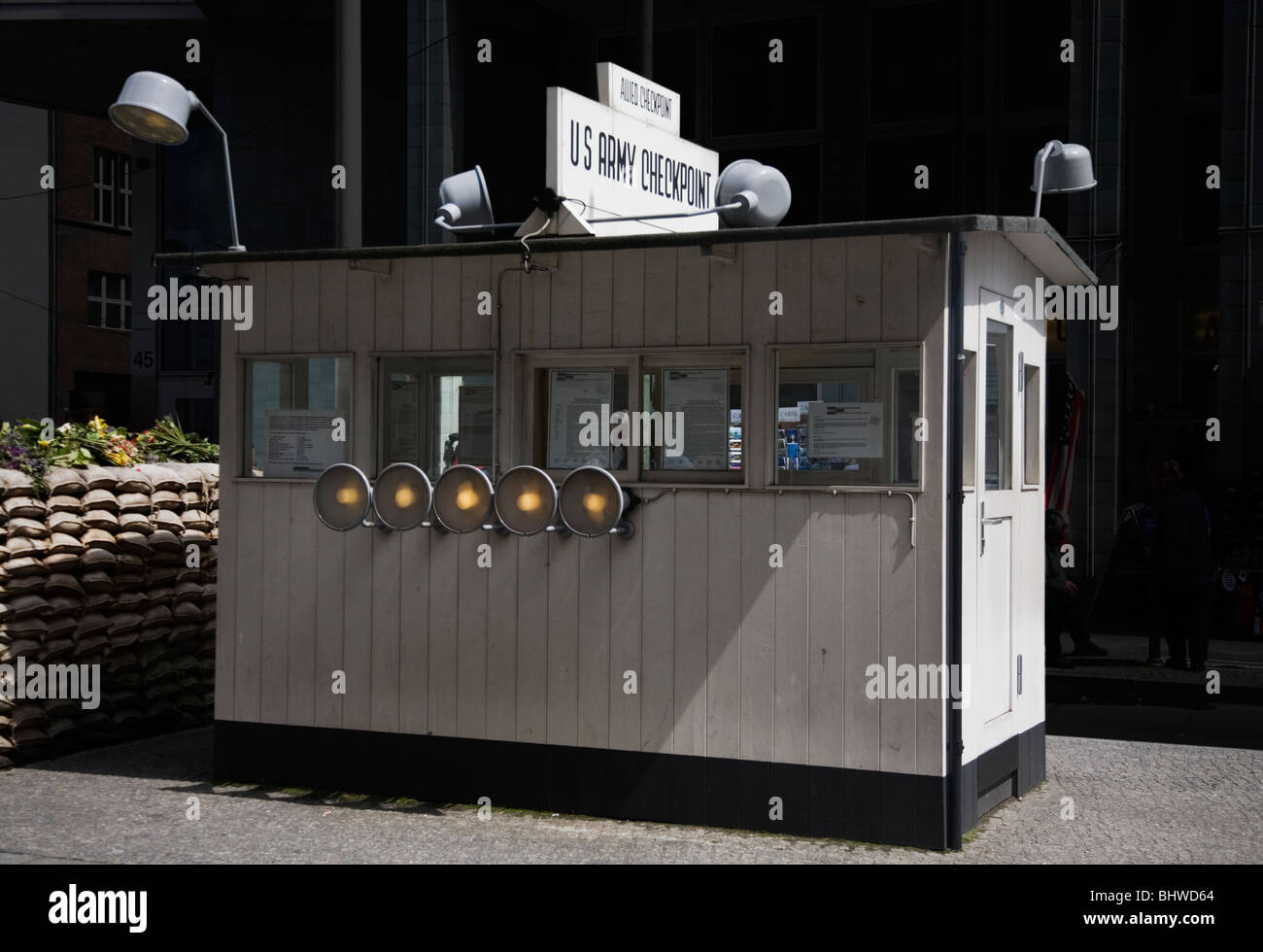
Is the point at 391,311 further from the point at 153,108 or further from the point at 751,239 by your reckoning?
the point at 751,239

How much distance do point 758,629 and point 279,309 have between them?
11.4 ft

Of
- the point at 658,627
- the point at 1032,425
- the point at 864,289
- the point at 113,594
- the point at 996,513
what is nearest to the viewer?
the point at 864,289

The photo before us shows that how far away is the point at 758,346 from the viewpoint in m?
7.90

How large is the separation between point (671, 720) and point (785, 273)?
2404mm

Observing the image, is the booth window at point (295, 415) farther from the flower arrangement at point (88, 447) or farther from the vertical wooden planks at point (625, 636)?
the vertical wooden planks at point (625, 636)

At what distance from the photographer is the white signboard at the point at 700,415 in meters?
8.06

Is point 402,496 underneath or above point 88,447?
underneath

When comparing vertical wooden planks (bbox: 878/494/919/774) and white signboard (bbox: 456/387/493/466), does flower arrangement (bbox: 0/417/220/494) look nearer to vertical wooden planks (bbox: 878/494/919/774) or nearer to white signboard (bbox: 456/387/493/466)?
white signboard (bbox: 456/387/493/466)

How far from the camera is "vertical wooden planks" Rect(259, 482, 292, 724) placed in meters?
8.91

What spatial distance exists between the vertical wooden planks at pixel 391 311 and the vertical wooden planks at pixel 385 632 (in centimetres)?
109

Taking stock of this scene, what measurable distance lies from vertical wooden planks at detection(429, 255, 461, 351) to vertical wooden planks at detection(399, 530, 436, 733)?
3.56ft

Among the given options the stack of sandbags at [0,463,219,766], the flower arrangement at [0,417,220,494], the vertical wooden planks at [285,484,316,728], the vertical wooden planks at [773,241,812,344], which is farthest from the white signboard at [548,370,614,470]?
the flower arrangement at [0,417,220,494]

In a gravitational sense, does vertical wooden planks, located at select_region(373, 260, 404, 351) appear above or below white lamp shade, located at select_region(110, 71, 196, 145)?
below

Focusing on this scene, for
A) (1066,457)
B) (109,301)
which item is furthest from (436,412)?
(109,301)
